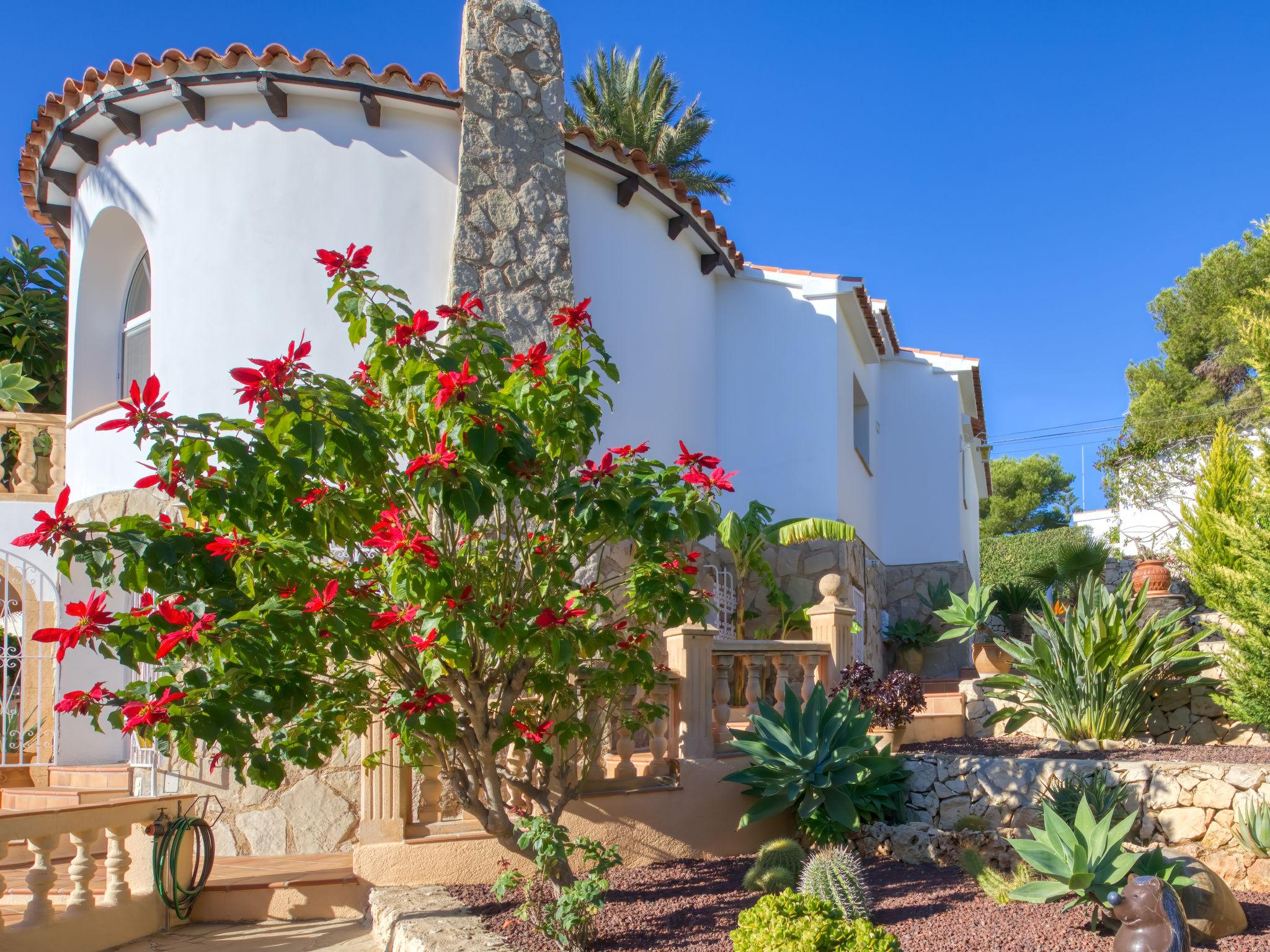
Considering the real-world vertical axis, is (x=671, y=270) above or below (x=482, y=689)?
above

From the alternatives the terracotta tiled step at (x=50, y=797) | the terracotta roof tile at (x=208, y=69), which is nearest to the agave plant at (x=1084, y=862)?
Answer: the terracotta tiled step at (x=50, y=797)

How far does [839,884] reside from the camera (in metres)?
5.88

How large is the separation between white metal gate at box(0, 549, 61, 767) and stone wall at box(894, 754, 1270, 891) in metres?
8.28

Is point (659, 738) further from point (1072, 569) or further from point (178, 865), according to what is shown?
point (1072, 569)

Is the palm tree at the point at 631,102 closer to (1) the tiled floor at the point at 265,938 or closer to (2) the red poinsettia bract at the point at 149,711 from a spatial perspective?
(1) the tiled floor at the point at 265,938

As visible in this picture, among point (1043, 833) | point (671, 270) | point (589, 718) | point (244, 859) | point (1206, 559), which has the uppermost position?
point (671, 270)

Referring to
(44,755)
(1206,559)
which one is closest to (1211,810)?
(1206,559)

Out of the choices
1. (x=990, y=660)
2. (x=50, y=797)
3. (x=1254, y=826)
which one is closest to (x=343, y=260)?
(x=50, y=797)

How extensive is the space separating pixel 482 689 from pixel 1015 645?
578cm

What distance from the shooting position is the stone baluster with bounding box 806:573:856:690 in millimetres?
9078

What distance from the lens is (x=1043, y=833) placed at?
19.7 feet

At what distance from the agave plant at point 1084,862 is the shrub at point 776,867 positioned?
4.81ft

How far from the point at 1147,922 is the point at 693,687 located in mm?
3820

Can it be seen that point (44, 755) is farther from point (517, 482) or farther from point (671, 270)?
Answer: point (671, 270)
